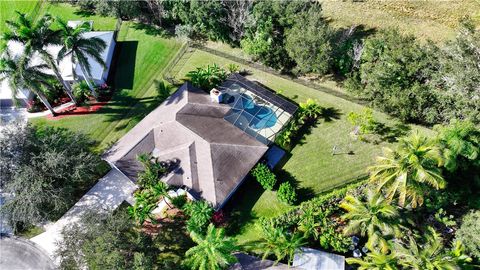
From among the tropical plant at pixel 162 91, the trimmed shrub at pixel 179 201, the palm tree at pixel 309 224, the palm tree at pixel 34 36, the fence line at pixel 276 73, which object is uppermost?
the palm tree at pixel 34 36

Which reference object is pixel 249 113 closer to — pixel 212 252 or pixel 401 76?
pixel 401 76

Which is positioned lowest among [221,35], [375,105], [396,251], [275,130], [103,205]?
[103,205]

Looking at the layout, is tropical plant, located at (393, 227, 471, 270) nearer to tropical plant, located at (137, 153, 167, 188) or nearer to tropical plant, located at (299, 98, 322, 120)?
tropical plant, located at (299, 98, 322, 120)

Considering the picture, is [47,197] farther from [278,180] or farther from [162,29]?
[162,29]

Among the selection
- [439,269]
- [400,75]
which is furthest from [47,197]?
[400,75]

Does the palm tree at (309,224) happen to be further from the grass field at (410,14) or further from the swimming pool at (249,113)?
the grass field at (410,14)

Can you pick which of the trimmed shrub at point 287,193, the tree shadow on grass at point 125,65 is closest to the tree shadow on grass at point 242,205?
the trimmed shrub at point 287,193

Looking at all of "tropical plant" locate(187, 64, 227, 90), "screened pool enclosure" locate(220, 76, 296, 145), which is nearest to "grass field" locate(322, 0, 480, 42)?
"screened pool enclosure" locate(220, 76, 296, 145)
